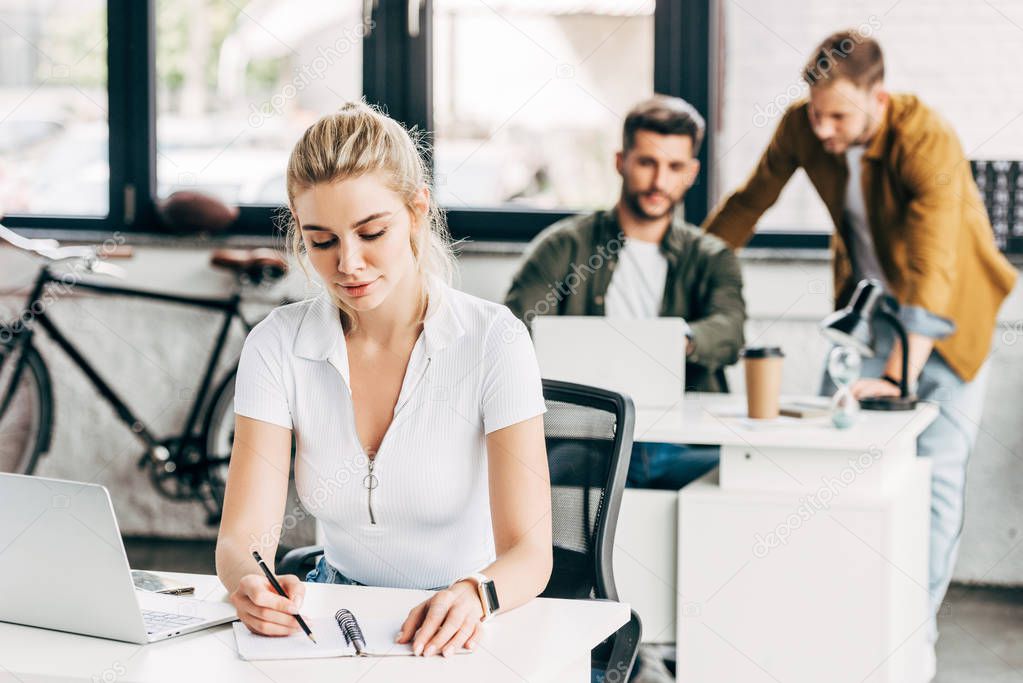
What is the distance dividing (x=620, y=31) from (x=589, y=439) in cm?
241

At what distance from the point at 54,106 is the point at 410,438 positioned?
130 inches

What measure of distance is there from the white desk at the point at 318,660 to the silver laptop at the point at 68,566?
0.06 feet

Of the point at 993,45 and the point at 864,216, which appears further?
the point at 993,45

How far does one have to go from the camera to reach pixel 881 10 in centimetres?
379

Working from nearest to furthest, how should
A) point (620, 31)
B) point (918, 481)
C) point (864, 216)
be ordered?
point (918, 481), point (864, 216), point (620, 31)

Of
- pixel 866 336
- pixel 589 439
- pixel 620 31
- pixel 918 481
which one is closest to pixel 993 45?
pixel 620 31

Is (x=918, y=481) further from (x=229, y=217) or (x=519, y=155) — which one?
(x=229, y=217)

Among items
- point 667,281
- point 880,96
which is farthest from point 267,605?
point 880,96

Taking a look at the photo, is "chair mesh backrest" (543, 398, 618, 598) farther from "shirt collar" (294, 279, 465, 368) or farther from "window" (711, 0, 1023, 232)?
"window" (711, 0, 1023, 232)

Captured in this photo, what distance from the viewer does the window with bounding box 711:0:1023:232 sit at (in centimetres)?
375

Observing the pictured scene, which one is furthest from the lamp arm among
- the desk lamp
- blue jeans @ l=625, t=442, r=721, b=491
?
blue jeans @ l=625, t=442, r=721, b=491

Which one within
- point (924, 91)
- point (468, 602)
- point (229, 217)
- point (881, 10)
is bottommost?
point (468, 602)

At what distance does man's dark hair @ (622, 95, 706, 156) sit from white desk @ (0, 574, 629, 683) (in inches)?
87.2

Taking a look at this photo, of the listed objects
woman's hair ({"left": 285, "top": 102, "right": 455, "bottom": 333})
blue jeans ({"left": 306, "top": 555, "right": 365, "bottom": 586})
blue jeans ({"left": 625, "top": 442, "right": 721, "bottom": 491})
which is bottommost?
blue jeans ({"left": 625, "top": 442, "right": 721, "bottom": 491})
